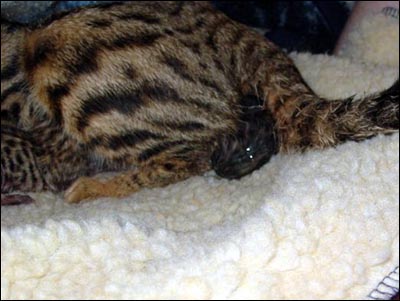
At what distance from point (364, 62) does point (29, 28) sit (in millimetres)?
1231

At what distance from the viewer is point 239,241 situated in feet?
6.00

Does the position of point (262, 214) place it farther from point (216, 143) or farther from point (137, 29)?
point (137, 29)

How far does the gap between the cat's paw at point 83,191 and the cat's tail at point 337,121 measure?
0.63 m

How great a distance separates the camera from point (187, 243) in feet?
6.38

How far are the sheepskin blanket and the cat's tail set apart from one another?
2.1 inches

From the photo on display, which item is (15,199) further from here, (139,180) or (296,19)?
(296,19)

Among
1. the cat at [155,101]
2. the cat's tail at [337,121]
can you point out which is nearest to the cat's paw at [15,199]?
the cat at [155,101]

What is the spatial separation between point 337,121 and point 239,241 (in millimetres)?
533

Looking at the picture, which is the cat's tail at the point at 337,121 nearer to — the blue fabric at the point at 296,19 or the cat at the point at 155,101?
the cat at the point at 155,101

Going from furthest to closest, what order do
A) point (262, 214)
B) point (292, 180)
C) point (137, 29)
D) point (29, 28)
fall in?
1. point (29, 28)
2. point (137, 29)
3. point (292, 180)
4. point (262, 214)

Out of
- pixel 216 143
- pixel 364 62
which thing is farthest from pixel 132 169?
pixel 364 62

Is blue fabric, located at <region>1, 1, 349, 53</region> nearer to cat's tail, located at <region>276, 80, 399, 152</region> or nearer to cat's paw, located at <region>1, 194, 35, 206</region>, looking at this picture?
cat's tail, located at <region>276, 80, 399, 152</region>

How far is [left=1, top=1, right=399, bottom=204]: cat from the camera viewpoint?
222 cm

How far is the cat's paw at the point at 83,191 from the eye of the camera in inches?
95.0
